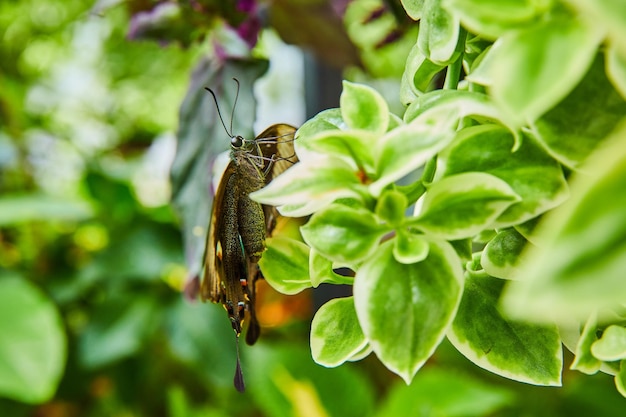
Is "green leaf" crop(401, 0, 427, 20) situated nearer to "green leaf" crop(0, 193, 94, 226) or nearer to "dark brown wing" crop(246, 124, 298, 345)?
"dark brown wing" crop(246, 124, 298, 345)

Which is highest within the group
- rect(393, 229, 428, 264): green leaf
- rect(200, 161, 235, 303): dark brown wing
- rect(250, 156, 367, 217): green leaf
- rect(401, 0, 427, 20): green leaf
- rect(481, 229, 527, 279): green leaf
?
rect(401, 0, 427, 20): green leaf

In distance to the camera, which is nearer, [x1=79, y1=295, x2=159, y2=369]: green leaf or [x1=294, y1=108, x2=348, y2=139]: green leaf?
[x1=294, y1=108, x2=348, y2=139]: green leaf

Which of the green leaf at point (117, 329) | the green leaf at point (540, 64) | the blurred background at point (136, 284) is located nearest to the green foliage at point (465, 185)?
the green leaf at point (540, 64)

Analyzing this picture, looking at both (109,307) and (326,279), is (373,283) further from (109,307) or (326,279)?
(109,307)

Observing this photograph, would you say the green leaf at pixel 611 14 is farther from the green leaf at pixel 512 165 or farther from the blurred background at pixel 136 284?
the blurred background at pixel 136 284

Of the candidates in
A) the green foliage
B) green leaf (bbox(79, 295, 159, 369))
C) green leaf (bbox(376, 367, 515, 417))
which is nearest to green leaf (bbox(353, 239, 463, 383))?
the green foliage

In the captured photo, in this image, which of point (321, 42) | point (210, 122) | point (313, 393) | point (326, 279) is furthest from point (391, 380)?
point (326, 279)
